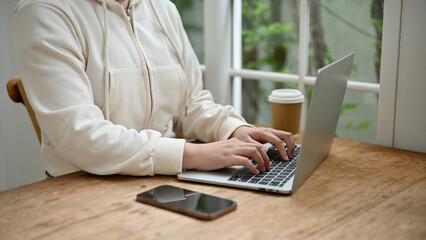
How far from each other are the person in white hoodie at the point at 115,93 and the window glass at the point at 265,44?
2.12 feet

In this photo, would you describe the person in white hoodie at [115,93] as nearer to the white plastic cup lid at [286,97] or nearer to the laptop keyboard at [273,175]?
the laptop keyboard at [273,175]

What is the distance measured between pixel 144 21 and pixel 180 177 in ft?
1.73

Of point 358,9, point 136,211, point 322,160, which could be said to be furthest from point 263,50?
point 136,211

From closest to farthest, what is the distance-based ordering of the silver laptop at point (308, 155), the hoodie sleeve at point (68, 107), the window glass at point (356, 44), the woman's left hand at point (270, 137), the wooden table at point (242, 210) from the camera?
the wooden table at point (242, 210)
the silver laptop at point (308, 155)
the hoodie sleeve at point (68, 107)
the woman's left hand at point (270, 137)
the window glass at point (356, 44)

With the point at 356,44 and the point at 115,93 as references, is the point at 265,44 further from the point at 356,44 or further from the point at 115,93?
the point at 115,93

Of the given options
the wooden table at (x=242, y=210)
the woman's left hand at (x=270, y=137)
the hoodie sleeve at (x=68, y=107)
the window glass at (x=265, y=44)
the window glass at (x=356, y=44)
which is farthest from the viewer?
the window glass at (x=265, y=44)

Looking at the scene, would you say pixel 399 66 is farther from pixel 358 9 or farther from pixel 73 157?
pixel 73 157

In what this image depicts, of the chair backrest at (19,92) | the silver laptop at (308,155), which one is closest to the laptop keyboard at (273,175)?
the silver laptop at (308,155)

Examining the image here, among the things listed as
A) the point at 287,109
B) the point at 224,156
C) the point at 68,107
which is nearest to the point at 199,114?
the point at 287,109

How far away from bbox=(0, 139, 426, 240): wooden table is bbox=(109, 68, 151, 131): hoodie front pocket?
0.21 m

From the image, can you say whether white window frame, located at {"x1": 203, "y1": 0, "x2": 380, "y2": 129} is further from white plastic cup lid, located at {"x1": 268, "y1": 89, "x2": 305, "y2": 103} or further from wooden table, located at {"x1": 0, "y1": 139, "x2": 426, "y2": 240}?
wooden table, located at {"x1": 0, "y1": 139, "x2": 426, "y2": 240}

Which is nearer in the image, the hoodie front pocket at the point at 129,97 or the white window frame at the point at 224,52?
the hoodie front pocket at the point at 129,97

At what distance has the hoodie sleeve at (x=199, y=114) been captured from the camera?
150 centimetres

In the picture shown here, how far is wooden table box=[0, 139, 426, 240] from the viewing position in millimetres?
901
